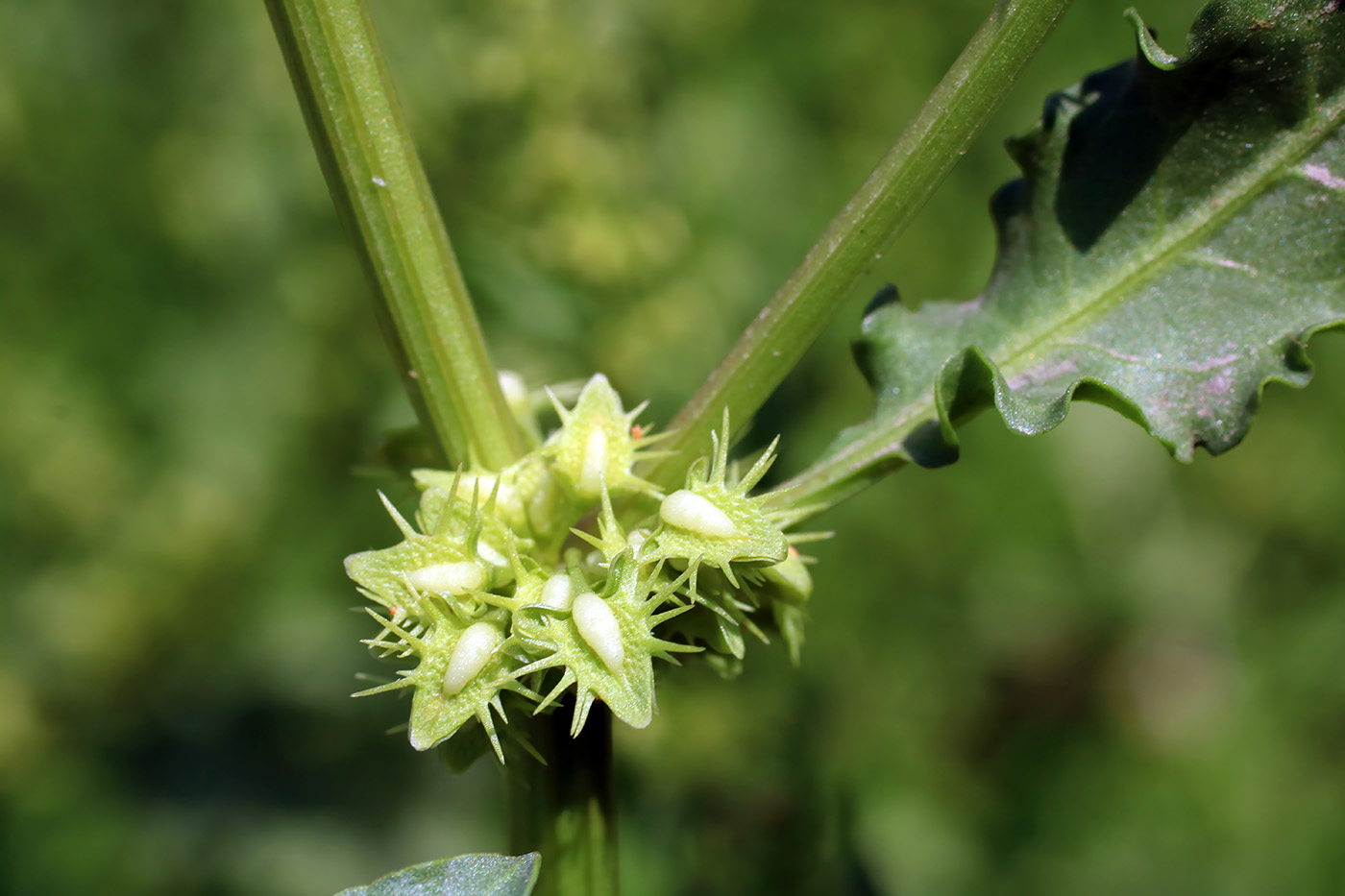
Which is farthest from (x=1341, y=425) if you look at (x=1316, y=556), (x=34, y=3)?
(x=34, y=3)

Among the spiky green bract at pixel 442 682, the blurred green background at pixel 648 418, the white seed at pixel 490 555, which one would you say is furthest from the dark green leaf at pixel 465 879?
the blurred green background at pixel 648 418

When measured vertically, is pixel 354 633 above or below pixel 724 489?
below

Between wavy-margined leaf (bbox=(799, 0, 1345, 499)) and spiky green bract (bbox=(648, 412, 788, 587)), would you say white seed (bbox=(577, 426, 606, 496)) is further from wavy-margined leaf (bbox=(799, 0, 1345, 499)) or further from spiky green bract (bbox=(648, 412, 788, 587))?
wavy-margined leaf (bbox=(799, 0, 1345, 499))

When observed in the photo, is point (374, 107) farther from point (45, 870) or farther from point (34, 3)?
point (34, 3)

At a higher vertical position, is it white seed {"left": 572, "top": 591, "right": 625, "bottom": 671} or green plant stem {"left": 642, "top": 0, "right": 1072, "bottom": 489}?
green plant stem {"left": 642, "top": 0, "right": 1072, "bottom": 489}

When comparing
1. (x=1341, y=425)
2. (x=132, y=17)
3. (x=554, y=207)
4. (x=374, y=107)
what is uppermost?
(x=374, y=107)

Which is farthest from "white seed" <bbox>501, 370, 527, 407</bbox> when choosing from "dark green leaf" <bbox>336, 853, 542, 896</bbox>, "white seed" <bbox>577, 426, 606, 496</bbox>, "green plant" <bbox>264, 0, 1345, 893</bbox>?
"dark green leaf" <bbox>336, 853, 542, 896</bbox>
